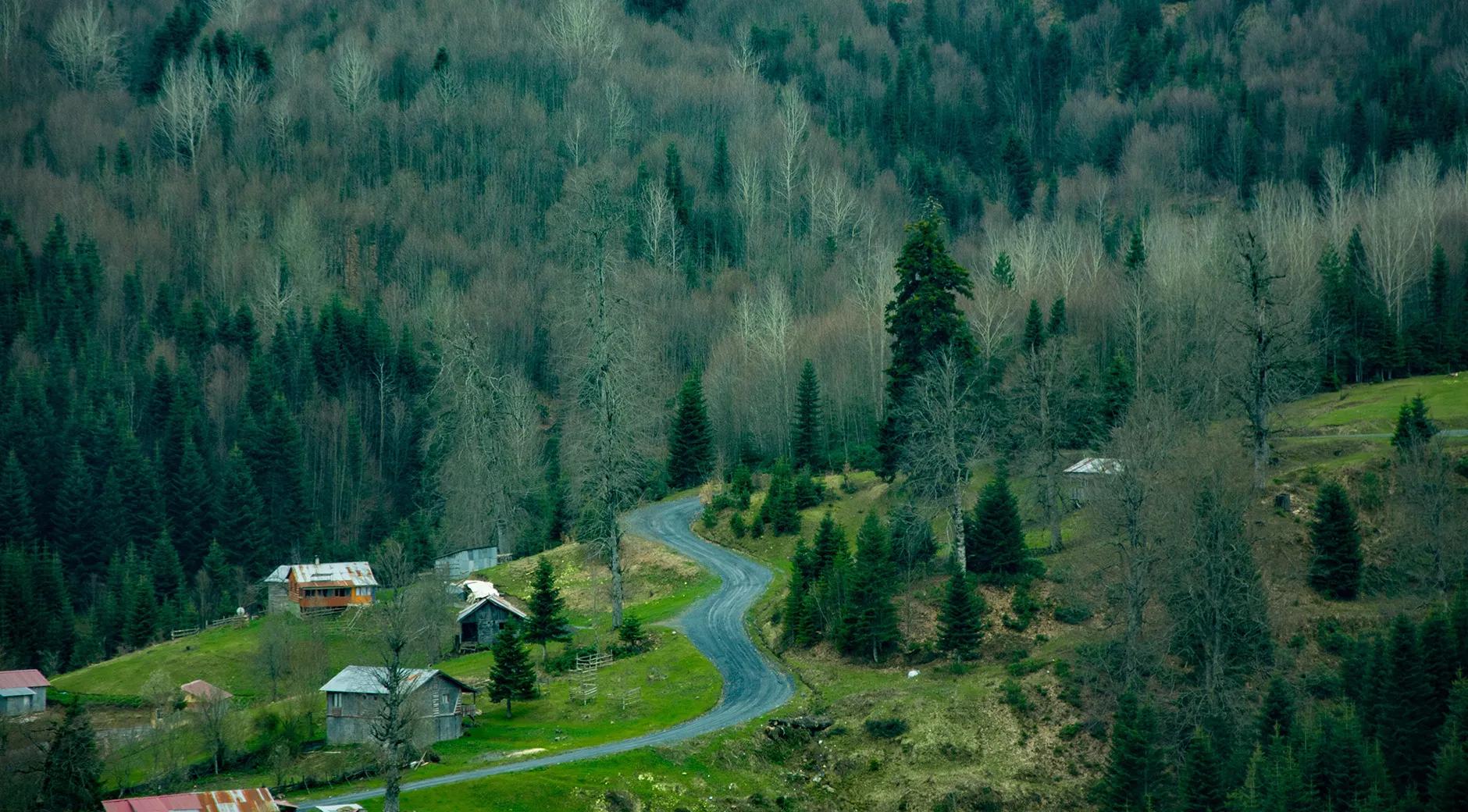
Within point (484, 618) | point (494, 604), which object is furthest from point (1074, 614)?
point (484, 618)

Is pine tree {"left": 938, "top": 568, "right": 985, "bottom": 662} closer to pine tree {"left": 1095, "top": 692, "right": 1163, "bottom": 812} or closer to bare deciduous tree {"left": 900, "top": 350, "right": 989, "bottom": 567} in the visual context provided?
bare deciduous tree {"left": 900, "top": 350, "right": 989, "bottom": 567}

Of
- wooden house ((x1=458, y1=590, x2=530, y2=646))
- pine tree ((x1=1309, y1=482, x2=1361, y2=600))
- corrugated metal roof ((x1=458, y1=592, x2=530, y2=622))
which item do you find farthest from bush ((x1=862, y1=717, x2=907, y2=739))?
wooden house ((x1=458, y1=590, x2=530, y2=646))

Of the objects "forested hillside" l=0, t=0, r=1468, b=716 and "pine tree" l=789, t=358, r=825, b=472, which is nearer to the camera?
"forested hillside" l=0, t=0, r=1468, b=716

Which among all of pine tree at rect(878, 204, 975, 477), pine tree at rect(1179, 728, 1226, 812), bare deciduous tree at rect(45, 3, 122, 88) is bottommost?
pine tree at rect(1179, 728, 1226, 812)

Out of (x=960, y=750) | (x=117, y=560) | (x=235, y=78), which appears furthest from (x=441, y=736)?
(x=235, y=78)

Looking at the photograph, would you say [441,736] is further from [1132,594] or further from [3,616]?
[3,616]

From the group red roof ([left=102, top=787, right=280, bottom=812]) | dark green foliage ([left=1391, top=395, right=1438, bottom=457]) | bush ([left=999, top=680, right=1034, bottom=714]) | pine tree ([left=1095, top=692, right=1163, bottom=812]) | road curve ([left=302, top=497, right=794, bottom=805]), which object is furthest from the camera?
dark green foliage ([left=1391, top=395, right=1438, bottom=457])

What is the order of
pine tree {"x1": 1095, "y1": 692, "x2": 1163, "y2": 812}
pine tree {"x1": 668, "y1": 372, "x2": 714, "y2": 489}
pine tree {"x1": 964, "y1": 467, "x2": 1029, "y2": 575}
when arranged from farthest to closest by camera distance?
1. pine tree {"x1": 668, "y1": 372, "x2": 714, "y2": 489}
2. pine tree {"x1": 964, "y1": 467, "x2": 1029, "y2": 575}
3. pine tree {"x1": 1095, "y1": 692, "x2": 1163, "y2": 812}
